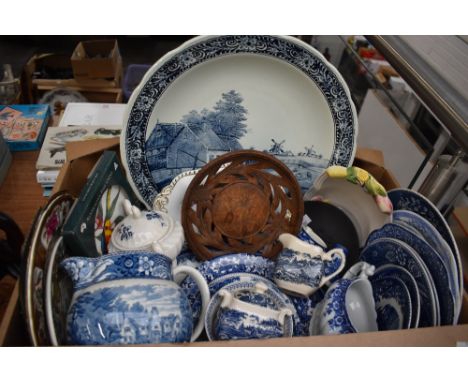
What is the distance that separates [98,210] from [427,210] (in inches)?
24.3

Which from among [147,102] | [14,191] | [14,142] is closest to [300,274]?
[147,102]

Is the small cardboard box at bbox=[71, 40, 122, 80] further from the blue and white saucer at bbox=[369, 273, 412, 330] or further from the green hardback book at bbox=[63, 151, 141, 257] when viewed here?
the blue and white saucer at bbox=[369, 273, 412, 330]

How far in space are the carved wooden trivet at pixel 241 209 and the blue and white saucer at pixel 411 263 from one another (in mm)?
158

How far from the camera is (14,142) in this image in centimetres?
110

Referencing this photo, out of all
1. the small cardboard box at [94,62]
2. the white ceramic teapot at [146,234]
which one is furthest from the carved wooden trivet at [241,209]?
the small cardboard box at [94,62]

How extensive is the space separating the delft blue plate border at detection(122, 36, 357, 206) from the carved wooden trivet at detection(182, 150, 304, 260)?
0.19m

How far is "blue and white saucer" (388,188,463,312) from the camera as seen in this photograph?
54cm

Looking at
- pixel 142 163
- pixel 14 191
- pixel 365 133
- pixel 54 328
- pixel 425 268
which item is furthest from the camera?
pixel 365 133

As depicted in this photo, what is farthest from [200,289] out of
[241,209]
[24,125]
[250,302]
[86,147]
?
[24,125]

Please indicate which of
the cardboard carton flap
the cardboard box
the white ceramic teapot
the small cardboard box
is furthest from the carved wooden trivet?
the small cardboard box

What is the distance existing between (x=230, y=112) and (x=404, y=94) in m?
0.90

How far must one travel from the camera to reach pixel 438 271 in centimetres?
56

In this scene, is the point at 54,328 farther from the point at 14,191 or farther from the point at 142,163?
the point at 14,191

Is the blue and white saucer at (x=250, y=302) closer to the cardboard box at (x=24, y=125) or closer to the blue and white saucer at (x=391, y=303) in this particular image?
the blue and white saucer at (x=391, y=303)
